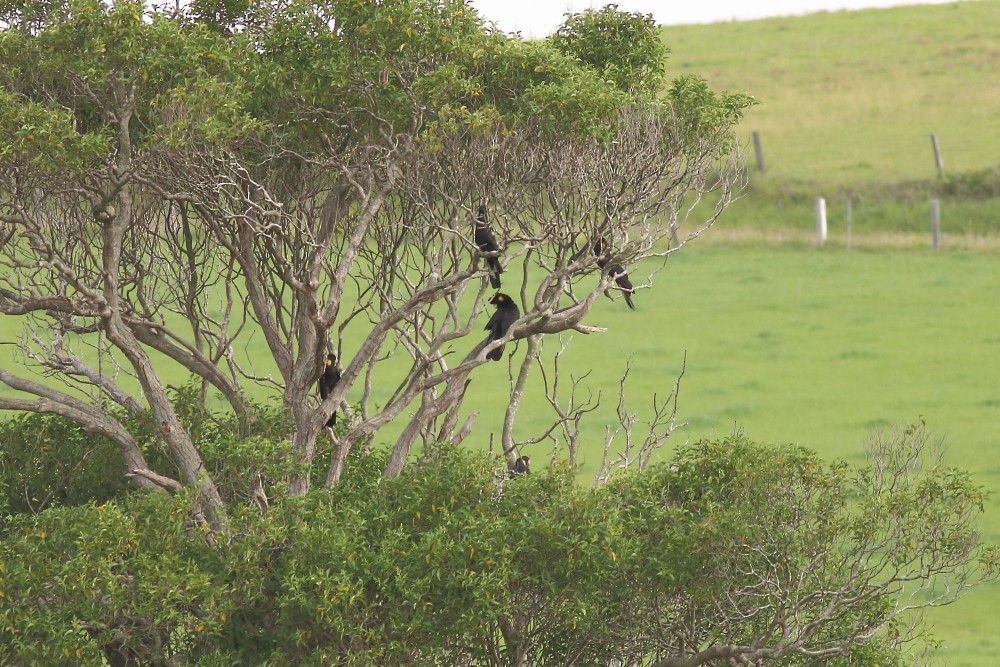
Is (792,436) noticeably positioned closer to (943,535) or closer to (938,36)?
(943,535)

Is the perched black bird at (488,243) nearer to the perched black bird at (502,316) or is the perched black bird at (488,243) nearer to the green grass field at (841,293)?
the perched black bird at (502,316)

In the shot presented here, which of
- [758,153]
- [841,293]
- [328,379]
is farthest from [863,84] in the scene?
[328,379]

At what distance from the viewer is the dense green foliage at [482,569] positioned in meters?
11.6

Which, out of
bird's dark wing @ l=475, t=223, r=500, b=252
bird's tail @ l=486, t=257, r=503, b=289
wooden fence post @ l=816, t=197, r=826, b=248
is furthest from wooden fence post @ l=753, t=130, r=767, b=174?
bird's dark wing @ l=475, t=223, r=500, b=252

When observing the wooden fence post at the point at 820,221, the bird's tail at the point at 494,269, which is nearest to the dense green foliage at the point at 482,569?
the bird's tail at the point at 494,269

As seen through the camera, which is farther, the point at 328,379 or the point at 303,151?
the point at 328,379

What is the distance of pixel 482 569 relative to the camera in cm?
1200

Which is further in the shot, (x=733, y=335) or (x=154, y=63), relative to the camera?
(x=733, y=335)

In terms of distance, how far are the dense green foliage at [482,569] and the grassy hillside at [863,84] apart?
3414 centimetres

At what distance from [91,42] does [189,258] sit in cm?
345

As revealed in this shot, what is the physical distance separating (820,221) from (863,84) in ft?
58.0

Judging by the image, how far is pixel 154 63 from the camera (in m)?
12.2

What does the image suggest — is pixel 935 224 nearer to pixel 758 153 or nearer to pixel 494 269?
pixel 758 153

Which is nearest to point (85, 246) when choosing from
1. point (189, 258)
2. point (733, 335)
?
point (189, 258)
